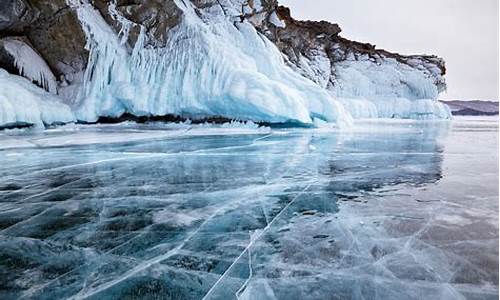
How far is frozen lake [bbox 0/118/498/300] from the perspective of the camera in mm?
1494

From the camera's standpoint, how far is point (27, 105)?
9.29m

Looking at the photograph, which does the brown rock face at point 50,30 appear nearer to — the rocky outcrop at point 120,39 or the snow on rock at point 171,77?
the rocky outcrop at point 120,39

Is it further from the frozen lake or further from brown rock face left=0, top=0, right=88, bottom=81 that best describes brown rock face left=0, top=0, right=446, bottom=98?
the frozen lake

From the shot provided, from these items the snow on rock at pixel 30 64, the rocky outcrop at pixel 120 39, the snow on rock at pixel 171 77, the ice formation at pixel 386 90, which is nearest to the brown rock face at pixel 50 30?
the rocky outcrop at pixel 120 39

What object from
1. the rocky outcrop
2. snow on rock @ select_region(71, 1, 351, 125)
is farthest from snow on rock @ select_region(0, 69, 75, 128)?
snow on rock @ select_region(71, 1, 351, 125)

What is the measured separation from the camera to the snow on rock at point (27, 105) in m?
8.77

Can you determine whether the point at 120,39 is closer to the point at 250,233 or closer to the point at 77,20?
the point at 77,20

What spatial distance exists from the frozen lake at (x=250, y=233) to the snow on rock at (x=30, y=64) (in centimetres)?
748

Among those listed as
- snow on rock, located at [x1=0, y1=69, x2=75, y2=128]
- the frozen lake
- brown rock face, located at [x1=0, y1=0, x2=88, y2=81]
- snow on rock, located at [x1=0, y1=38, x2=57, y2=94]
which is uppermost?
brown rock face, located at [x1=0, y1=0, x2=88, y2=81]

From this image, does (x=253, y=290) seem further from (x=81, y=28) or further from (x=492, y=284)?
(x=81, y=28)

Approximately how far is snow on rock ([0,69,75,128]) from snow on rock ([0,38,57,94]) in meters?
0.30

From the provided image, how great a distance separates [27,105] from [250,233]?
940cm

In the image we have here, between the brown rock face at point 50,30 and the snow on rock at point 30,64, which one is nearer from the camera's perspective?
the brown rock face at point 50,30

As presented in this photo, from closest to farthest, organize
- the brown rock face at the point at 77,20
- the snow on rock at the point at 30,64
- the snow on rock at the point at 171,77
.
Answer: the brown rock face at the point at 77,20, the snow on rock at the point at 30,64, the snow on rock at the point at 171,77
